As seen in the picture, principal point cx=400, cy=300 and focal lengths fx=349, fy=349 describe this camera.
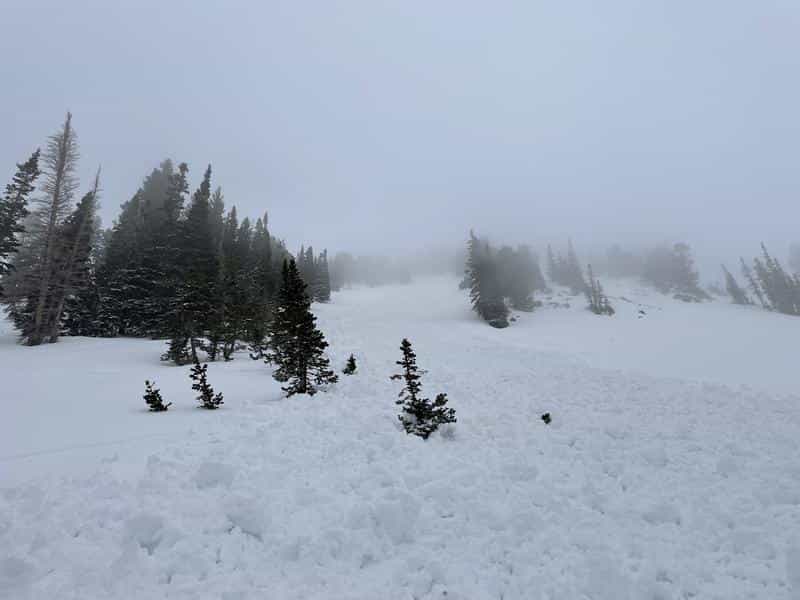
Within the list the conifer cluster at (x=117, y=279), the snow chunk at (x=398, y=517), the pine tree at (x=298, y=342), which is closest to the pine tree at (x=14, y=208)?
the conifer cluster at (x=117, y=279)

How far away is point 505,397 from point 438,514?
9.74 metres

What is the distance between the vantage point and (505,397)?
15.5 metres

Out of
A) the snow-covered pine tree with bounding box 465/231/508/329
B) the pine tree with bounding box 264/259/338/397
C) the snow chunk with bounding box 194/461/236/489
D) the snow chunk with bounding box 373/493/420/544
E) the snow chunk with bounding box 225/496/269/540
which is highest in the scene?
the snow-covered pine tree with bounding box 465/231/508/329

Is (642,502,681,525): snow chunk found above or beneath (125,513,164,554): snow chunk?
beneath

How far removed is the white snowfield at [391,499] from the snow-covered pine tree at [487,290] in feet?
123

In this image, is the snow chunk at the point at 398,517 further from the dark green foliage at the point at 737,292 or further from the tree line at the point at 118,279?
the dark green foliage at the point at 737,292

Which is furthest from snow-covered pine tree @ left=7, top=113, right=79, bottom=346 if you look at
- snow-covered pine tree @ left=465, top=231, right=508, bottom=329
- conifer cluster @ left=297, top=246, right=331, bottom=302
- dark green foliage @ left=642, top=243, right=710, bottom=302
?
dark green foliage @ left=642, top=243, right=710, bottom=302

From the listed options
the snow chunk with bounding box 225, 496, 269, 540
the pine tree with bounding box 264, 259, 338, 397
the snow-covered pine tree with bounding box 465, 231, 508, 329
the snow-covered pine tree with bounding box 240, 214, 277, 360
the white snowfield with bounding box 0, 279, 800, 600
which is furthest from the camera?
the snow-covered pine tree with bounding box 465, 231, 508, 329

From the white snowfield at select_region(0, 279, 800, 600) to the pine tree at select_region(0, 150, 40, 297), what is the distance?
17985 millimetres

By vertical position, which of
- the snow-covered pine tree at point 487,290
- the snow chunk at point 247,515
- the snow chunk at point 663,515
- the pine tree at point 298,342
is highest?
the snow-covered pine tree at point 487,290

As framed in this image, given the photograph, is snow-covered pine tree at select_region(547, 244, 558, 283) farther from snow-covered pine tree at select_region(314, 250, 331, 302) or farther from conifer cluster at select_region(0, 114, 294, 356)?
conifer cluster at select_region(0, 114, 294, 356)

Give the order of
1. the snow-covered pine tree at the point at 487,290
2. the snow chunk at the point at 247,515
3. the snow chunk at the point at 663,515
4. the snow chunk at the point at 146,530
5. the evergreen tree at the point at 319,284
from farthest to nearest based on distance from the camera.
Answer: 1. the evergreen tree at the point at 319,284
2. the snow-covered pine tree at the point at 487,290
3. the snow chunk at the point at 663,515
4. the snow chunk at the point at 247,515
5. the snow chunk at the point at 146,530

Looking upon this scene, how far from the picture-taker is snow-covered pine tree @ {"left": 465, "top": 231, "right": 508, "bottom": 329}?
52.2 meters

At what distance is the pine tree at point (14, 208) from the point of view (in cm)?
2583
